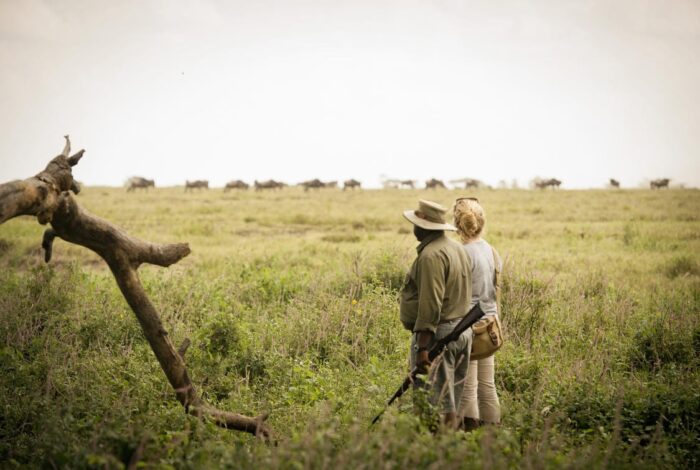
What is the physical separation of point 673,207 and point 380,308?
27.5 m

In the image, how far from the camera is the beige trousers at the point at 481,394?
4531mm

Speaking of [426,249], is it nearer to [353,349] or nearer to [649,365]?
[353,349]

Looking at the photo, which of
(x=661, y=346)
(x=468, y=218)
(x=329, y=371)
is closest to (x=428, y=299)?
(x=468, y=218)

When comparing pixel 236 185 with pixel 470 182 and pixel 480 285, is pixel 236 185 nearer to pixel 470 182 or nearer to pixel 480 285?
pixel 470 182

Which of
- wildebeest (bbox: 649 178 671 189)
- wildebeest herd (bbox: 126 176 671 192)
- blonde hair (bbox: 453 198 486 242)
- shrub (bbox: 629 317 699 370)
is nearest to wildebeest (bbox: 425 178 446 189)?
wildebeest herd (bbox: 126 176 671 192)

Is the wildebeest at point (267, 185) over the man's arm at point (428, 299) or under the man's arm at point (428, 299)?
over

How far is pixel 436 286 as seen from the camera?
411 cm

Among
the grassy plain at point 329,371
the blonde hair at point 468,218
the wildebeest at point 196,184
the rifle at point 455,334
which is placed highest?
the wildebeest at point 196,184

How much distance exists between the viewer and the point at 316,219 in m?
25.0

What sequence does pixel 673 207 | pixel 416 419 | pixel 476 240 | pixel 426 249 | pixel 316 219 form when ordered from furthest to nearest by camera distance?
1. pixel 673 207
2. pixel 316 219
3. pixel 476 240
4. pixel 426 249
5. pixel 416 419

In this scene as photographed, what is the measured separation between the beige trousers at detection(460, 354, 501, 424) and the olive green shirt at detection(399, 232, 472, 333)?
2.22ft

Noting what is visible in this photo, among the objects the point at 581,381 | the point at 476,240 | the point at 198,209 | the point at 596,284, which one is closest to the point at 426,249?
the point at 476,240

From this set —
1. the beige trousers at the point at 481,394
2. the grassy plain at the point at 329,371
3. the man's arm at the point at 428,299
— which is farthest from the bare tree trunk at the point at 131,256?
the beige trousers at the point at 481,394

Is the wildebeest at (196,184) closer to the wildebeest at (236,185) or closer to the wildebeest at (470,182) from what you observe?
the wildebeest at (236,185)
